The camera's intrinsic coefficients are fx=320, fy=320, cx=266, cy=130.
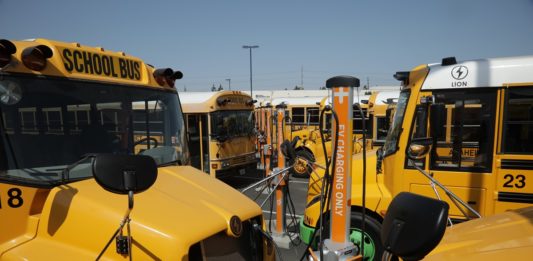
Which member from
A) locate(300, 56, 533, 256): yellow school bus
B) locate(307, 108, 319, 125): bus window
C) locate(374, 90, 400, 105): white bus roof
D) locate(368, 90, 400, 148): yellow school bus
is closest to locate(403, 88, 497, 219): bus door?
locate(300, 56, 533, 256): yellow school bus

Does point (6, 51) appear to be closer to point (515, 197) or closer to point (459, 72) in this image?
point (459, 72)

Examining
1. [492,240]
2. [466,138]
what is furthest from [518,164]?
[492,240]

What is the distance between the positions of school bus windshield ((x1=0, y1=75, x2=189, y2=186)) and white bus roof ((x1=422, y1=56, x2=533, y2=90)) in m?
3.20

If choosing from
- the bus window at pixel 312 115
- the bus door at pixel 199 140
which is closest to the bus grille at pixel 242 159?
the bus door at pixel 199 140

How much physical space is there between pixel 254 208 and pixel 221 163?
6721 mm

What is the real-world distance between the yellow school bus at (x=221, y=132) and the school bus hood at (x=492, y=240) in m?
7.56

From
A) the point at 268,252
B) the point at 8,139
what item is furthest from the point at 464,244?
the point at 8,139

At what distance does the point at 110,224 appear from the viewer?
2002 millimetres

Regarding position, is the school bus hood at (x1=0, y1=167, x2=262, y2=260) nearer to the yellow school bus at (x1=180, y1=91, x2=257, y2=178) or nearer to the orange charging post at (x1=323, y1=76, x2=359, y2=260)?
the orange charging post at (x1=323, y1=76, x2=359, y2=260)

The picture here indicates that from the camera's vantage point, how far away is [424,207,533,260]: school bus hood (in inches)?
63.2

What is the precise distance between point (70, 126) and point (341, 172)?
7.01 feet

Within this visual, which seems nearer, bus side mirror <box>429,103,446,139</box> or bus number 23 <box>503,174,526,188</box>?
bus side mirror <box>429,103,446,139</box>

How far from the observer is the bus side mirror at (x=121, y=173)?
1.70 m

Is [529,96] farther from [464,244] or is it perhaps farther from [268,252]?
[268,252]
